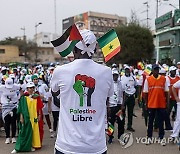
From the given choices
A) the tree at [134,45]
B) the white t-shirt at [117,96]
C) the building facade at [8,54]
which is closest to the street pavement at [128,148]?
the white t-shirt at [117,96]

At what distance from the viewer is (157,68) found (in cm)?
677

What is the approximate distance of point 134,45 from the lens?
28125mm

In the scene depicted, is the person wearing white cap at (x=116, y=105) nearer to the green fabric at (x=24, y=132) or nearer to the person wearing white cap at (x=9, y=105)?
the green fabric at (x=24, y=132)

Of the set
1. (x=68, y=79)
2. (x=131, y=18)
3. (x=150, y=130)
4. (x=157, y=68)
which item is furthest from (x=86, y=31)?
(x=131, y=18)

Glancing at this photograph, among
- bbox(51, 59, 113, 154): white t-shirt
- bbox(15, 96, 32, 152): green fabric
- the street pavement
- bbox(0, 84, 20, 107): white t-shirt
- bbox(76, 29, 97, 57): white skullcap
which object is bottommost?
the street pavement

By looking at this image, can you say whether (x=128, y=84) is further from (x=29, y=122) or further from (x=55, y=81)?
(x=55, y=81)

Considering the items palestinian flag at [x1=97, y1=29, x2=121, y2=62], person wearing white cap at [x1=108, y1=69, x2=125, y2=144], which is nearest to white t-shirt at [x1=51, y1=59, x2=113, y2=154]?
palestinian flag at [x1=97, y1=29, x2=121, y2=62]

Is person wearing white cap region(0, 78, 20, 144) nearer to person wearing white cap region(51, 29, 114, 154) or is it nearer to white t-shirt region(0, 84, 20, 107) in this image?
white t-shirt region(0, 84, 20, 107)

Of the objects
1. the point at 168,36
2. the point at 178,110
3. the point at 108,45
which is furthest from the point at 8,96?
the point at 168,36

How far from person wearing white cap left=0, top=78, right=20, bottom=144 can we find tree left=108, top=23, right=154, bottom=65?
66.9 ft

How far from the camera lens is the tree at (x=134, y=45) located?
27.8 metres

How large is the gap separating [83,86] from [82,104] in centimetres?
14

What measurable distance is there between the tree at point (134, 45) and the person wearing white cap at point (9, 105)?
66.9 ft

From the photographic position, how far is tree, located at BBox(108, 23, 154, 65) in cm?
2783
